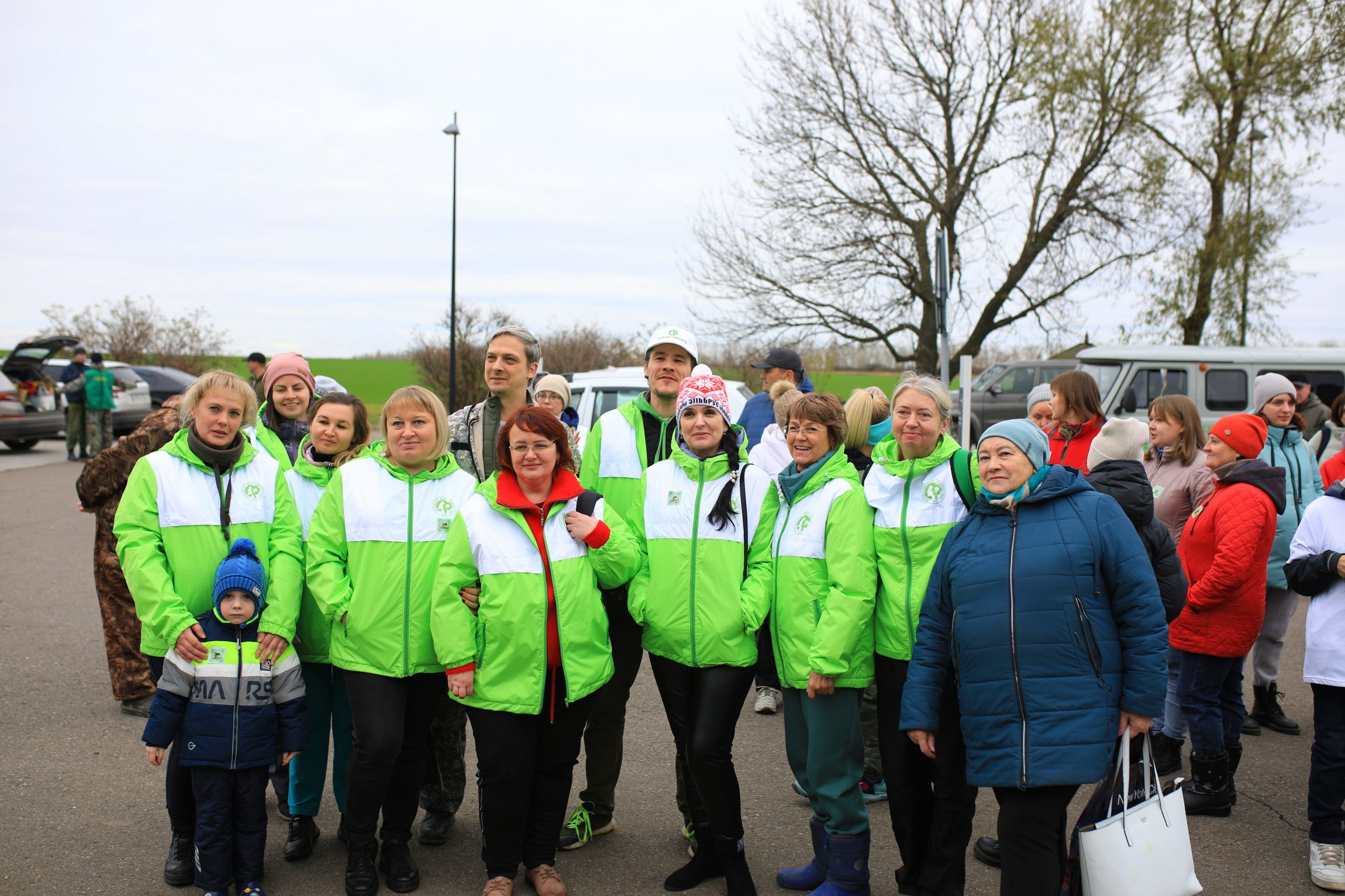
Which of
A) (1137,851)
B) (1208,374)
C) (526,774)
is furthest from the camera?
(1208,374)

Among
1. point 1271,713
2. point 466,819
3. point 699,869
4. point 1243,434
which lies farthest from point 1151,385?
point 466,819

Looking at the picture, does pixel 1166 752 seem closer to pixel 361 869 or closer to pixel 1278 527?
pixel 1278 527

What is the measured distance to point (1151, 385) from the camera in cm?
1478

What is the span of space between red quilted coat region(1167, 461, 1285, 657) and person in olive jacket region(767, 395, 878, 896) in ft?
5.88

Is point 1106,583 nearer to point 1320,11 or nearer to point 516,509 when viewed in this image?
point 516,509

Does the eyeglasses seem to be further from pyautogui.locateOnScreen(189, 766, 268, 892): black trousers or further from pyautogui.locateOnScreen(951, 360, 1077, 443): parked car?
pyautogui.locateOnScreen(951, 360, 1077, 443): parked car

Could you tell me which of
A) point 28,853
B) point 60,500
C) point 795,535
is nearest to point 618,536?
point 795,535

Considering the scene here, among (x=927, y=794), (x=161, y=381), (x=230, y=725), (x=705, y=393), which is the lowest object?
(x=927, y=794)

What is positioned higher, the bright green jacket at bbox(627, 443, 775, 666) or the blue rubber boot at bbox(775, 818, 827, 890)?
the bright green jacket at bbox(627, 443, 775, 666)

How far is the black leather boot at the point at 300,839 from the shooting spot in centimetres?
369

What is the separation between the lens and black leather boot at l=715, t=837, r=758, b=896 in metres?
3.38

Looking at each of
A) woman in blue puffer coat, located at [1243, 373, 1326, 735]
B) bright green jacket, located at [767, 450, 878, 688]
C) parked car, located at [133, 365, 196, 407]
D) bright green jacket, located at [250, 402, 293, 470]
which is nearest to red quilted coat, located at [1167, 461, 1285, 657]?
woman in blue puffer coat, located at [1243, 373, 1326, 735]

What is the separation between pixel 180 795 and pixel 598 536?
1.87 m

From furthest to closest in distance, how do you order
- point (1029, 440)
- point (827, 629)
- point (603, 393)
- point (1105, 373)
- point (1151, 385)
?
point (1105, 373), point (1151, 385), point (603, 393), point (827, 629), point (1029, 440)
